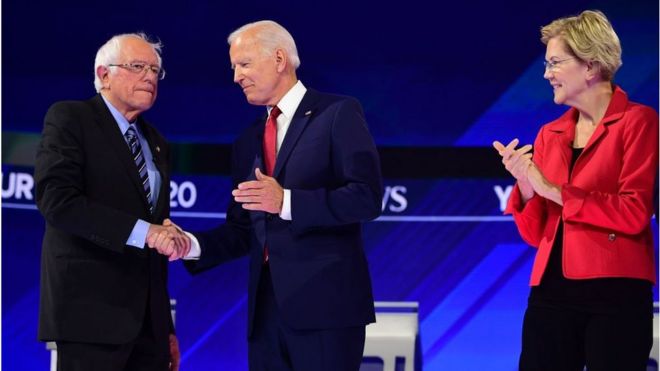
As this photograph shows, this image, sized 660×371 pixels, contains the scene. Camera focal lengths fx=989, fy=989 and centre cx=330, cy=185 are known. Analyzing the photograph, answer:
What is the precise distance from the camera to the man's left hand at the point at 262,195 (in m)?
3.07

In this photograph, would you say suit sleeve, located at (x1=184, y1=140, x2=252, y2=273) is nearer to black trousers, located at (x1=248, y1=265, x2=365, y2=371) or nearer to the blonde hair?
black trousers, located at (x1=248, y1=265, x2=365, y2=371)

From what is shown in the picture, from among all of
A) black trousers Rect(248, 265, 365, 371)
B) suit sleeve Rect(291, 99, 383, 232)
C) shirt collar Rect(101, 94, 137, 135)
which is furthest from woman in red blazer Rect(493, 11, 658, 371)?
shirt collar Rect(101, 94, 137, 135)

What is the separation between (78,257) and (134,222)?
8.3 inches

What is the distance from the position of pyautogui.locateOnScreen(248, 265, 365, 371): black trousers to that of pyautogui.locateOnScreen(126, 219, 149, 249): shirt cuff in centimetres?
40

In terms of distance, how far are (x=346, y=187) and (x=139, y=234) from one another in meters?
0.68

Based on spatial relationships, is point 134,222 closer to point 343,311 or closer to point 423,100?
point 343,311

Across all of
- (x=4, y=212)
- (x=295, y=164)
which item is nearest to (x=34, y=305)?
(x=4, y=212)

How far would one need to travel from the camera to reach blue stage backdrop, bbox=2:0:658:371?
16.4 feet

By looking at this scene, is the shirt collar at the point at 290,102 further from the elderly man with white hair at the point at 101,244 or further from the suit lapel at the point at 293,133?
the elderly man with white hair at the point at 101,244

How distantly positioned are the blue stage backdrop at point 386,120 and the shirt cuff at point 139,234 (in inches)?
75.1

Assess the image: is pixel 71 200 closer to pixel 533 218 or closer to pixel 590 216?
pixel 533 218

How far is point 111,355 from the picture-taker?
3.15 meters

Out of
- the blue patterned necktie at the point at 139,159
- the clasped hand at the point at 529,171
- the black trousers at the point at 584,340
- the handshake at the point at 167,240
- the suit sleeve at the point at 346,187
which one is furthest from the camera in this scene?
the blue patterned necktie at the point at 139,159

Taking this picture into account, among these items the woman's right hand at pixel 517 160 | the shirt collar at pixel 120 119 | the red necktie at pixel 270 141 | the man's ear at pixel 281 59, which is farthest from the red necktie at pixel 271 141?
the woman's right hand at pixel 517 160
